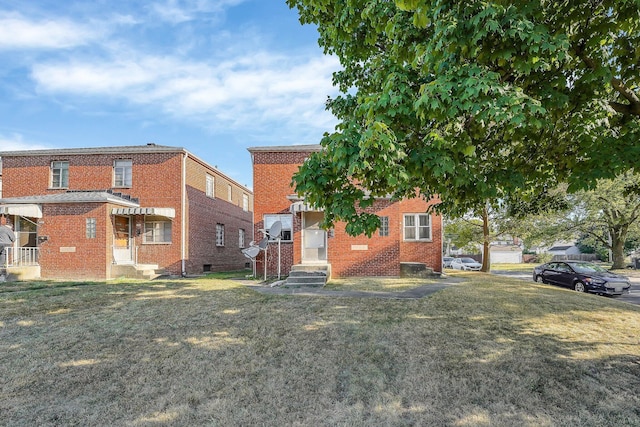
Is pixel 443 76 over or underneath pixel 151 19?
underneath

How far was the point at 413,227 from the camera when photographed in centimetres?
1916

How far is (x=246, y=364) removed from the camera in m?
5.52

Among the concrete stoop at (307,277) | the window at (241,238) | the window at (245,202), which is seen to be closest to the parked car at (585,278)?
the concrete stoop at (307,277)

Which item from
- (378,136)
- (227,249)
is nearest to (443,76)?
(378,136)

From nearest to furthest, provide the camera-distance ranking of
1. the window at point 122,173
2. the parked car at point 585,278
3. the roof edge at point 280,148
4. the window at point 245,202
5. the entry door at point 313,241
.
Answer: the parked car at point 585,278, the entry door at point 313,241, the roof edge at point 280,148, the window at point 122,173, the window at point 245,202

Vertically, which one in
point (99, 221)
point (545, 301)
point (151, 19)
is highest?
point (151, 19)

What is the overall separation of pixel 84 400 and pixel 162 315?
373cm

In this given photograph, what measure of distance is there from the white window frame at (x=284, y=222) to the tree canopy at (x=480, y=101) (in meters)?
12.2

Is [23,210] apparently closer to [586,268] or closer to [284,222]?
[284,222]

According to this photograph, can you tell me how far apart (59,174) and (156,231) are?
656 cm

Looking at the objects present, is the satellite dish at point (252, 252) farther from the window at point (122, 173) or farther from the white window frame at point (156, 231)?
the window at point (122, 173)

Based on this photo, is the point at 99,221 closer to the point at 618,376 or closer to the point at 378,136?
the point at 378,136

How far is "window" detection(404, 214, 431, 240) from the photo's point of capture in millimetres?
18984

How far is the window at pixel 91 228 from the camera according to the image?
17.4 meters
